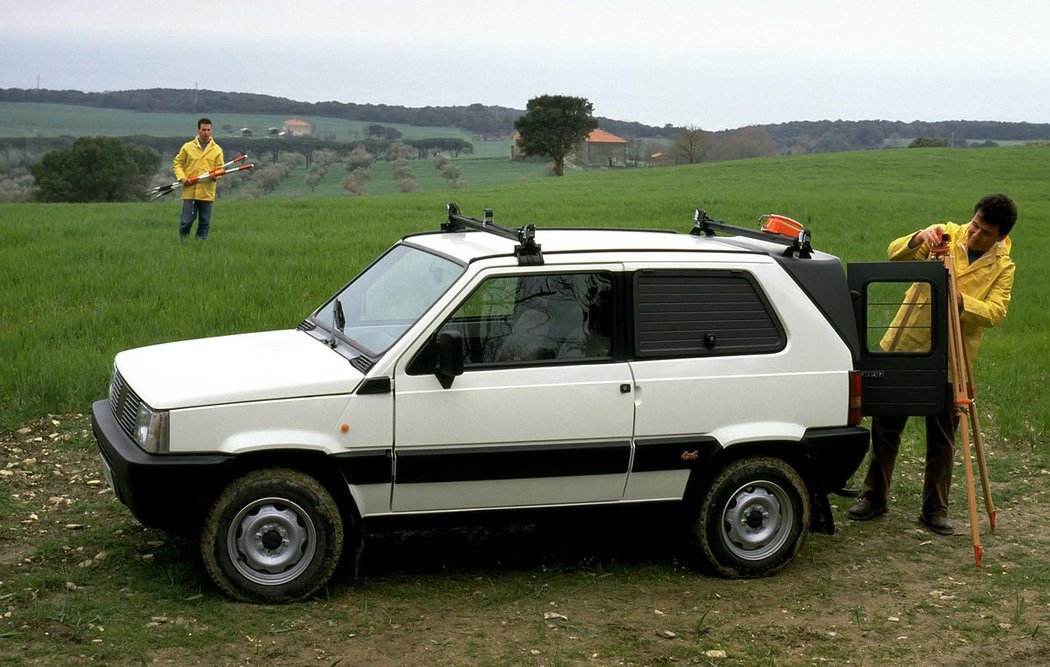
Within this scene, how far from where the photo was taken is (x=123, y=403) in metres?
6.48

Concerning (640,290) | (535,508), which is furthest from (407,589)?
(640,290)

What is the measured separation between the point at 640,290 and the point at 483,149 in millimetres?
102101

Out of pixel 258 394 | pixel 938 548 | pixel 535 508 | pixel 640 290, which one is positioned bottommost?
pixel 938 548

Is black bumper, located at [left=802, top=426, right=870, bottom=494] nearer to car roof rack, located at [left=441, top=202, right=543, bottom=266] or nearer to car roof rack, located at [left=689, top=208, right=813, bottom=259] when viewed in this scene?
car roof rack, located at [left=689, top=208, right=813, bottom=259]

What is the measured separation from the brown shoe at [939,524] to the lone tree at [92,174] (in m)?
70.8

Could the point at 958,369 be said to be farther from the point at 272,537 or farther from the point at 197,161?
the point at 197,161

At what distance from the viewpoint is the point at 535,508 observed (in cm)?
650

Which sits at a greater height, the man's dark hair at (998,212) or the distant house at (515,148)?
the distant house at (515,148)

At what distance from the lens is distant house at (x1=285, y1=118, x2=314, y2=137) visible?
97.7 m

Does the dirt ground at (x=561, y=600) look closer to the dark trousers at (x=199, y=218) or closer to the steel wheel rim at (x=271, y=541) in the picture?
the steel wheel rim at (x=271, y=541)

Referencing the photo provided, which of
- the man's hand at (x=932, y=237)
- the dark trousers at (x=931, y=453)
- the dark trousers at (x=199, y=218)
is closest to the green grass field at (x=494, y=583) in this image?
the dark trousers at (x=931, y=453)

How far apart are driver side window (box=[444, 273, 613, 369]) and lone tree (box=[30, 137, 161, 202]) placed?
71.3 metres

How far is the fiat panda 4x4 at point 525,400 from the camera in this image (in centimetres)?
604

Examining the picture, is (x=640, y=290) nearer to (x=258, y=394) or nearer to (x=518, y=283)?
(x=518, y=283)
